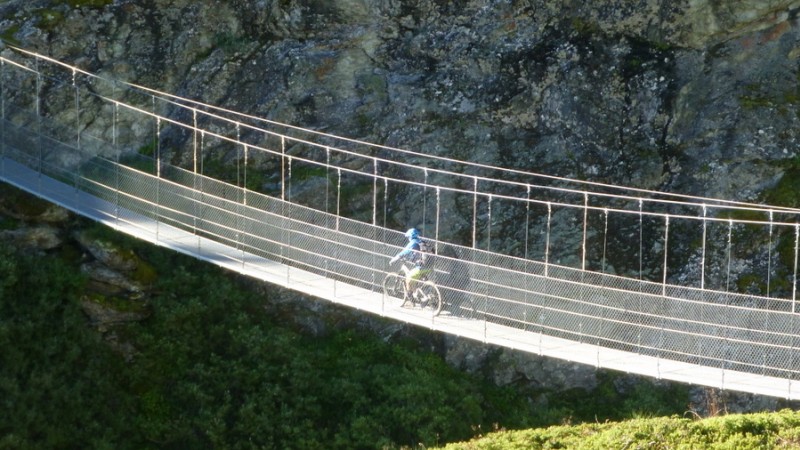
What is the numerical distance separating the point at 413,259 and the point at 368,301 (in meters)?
0.52

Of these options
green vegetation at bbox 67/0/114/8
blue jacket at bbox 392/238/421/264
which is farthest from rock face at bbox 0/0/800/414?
blue jacket at bbox 392/238/421/264

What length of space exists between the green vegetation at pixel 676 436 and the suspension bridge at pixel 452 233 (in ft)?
1.52

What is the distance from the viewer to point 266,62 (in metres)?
14.6

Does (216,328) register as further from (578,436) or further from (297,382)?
(578,436)

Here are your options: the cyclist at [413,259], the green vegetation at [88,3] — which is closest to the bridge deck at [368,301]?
the cyclist at [413,259]

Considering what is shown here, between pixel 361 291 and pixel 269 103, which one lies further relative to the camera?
pixel 269 103

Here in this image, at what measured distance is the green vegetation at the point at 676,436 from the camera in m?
10.2

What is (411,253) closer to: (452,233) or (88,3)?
(452,233)

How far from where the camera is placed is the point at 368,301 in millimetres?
10867

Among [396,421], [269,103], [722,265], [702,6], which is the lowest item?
[396,421]

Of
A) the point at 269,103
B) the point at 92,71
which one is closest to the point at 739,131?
the point at 269,103

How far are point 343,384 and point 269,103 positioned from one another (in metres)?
3.57

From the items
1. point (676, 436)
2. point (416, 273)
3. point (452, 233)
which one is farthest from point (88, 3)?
point (676, 436)

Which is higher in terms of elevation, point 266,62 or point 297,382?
point 266,62
